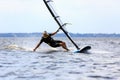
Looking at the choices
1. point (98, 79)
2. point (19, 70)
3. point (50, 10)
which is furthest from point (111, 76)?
point (50, 10)

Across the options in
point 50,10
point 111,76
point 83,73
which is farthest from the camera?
point 50,10

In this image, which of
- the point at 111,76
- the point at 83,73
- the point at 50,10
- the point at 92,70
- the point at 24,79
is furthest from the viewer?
the point at 50,10

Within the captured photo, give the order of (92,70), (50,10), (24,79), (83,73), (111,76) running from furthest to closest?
(50,10) → (92,70) → (83,73) → (111,76) → (24,79)

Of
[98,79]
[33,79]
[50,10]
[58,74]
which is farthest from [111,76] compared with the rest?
[50,10]

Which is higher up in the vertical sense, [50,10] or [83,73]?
[50,10]

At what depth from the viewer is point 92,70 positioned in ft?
63.1

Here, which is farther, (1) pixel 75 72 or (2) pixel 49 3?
(2) pixel 49 3

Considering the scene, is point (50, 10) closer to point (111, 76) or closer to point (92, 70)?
point (92, 70)

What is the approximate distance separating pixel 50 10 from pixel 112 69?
44.7ft

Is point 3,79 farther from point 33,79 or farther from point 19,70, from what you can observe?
point 19,70

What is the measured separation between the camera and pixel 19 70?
61.9 feet

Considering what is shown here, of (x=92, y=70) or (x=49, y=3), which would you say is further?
(x=49, y=3)

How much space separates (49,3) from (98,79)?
56.6ft

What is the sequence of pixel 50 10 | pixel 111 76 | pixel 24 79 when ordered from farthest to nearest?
pixel 50 10 < pixel 111 76 < pixel 24 79
